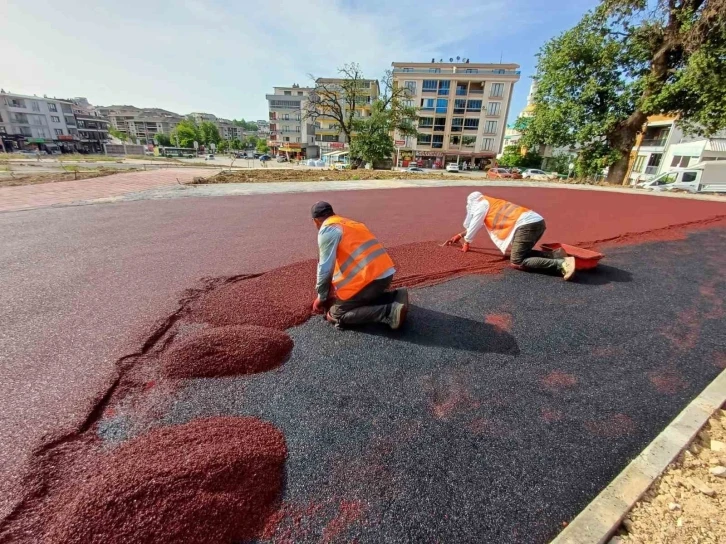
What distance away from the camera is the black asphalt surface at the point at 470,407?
1458 millimetres

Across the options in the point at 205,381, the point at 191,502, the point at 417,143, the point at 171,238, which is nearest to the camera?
the point at 191,502

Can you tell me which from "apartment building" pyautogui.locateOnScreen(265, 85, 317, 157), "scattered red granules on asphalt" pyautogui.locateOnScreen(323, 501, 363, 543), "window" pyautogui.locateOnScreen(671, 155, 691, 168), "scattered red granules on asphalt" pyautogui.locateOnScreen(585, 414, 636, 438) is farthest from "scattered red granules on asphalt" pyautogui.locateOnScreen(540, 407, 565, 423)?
"apartment building" pyautogui.locateOnScreen(265, 85, 317, 157)

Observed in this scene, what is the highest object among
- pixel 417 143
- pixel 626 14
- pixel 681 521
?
pixel 626 14

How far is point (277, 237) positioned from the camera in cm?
545

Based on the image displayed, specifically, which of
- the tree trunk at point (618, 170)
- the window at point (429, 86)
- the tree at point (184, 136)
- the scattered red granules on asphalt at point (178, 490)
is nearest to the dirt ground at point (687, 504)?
the scattered red granules on asphalt at point (178, 490)

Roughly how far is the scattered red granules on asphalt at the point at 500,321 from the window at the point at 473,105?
162ft

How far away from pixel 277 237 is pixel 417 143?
45053 millimetres

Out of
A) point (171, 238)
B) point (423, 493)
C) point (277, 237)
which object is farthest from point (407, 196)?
point (423, 493)

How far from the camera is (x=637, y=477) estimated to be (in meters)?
1.61

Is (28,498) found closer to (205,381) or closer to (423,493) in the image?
(205,381)

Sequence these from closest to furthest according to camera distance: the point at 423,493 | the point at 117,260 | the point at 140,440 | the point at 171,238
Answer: the point at 423,493 → the point at 140,440 → the point at 117,260 → the point at 171,238

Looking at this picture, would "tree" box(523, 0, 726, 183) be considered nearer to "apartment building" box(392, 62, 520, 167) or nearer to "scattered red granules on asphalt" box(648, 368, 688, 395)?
"scattered red granules on asphalt" box(648, 368, 688, 395)

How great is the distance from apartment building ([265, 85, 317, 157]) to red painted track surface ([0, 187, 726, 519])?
54945 mm

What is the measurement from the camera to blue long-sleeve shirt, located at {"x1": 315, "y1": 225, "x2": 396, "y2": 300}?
2545mm
